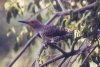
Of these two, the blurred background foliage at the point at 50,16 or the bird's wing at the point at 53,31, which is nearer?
the blurred background foliage at the point at 50,16

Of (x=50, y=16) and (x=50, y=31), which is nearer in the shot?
(x=50, y=31)

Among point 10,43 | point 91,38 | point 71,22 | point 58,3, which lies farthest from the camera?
point 10,43

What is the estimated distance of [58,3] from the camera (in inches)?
232

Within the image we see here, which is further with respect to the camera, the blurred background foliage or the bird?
the bird

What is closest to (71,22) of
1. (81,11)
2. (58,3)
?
(81,11)

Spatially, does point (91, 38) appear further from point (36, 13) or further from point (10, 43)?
point (10, 43)

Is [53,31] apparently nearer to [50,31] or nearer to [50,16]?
[50,31]

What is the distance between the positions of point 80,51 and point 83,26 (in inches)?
11.9

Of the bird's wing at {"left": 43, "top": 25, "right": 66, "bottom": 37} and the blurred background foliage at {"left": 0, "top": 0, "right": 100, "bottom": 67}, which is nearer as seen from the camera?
the blurred background foliage at {"left": 0, "top": 0, "right": 100, "bottom": 67}

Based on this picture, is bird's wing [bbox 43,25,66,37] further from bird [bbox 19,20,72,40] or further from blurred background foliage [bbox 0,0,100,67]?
blurred background foliage [bbox 0,0,100,67]

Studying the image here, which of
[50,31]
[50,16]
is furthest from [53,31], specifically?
[50,16]

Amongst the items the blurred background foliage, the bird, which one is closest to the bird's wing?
the bird

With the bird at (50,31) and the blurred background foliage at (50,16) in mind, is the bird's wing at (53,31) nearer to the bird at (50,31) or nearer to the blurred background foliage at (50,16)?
the bird at (50,31)

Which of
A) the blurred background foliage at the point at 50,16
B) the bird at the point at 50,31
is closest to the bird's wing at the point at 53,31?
the bird at the point at 50,31
